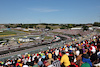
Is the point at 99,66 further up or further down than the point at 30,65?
further up

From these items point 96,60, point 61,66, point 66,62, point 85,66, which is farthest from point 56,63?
point 96,60

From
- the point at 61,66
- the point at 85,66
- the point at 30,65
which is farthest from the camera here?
the point at 30,65

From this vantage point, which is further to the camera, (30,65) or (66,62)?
(30,65)

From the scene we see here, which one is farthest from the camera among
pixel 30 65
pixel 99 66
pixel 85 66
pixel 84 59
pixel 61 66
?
pixel 30 65

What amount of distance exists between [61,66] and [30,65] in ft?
6.82

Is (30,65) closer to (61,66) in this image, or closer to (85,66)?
(61,66)

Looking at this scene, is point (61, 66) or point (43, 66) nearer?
point (61, 66)

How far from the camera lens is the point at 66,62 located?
6.18m

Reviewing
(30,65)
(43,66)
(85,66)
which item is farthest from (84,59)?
(30,65)

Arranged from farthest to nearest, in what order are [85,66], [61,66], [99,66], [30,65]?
1. [30,65]
2. [61,66]
3. [99,66]
4. [85,66]

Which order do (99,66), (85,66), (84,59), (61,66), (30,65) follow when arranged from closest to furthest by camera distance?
1. (85,66)
2. (99,66)
3. (61,66)
4. (84,59)
5. (30,65)

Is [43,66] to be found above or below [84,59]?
below

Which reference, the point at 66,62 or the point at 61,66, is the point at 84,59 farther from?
the point at 61,66

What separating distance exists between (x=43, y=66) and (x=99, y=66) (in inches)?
121
